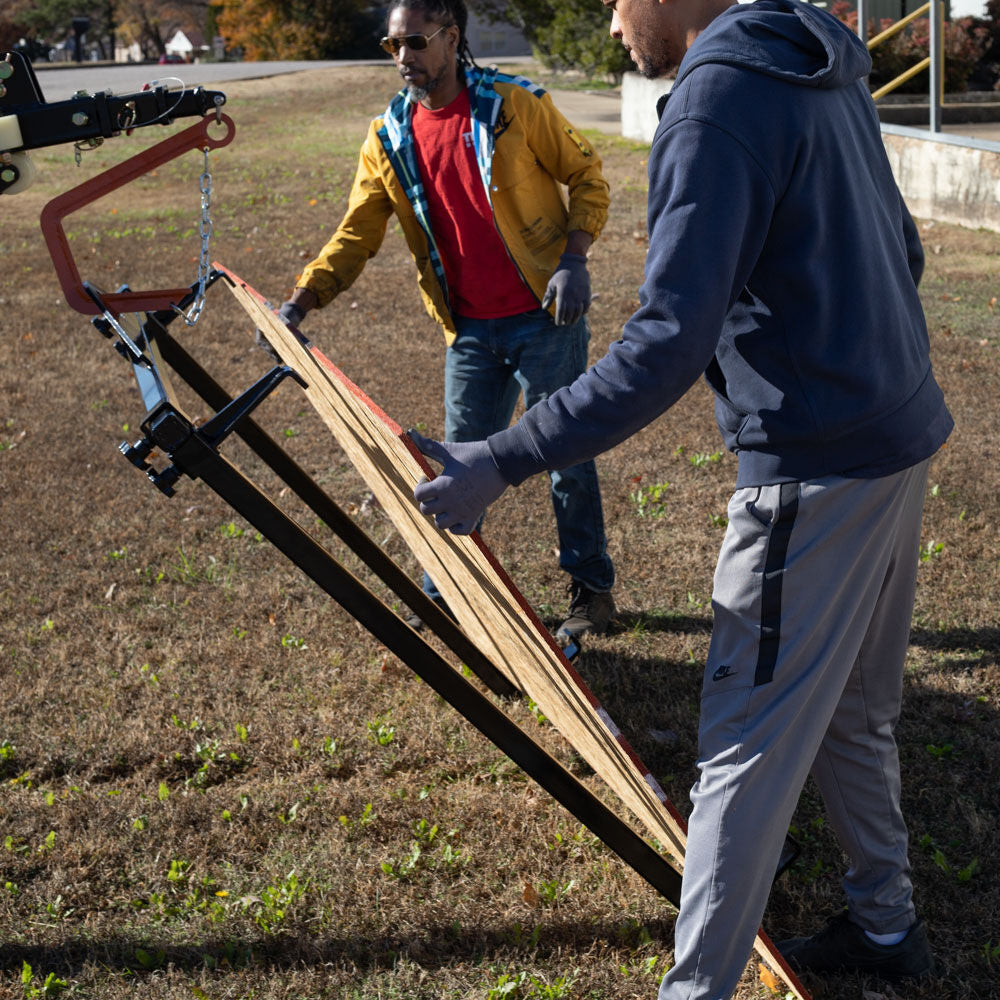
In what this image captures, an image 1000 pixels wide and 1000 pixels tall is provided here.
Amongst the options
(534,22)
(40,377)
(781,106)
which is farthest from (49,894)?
(534,22)

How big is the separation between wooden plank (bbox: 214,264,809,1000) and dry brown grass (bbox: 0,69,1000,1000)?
539 mm

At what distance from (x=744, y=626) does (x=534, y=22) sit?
2773 cm

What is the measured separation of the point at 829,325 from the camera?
2.04m

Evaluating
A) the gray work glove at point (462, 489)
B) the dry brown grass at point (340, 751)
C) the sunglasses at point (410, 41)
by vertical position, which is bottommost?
the dry brown grass at point (340, 751)

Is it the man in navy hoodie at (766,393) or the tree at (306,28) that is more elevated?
the tree at (306,28)

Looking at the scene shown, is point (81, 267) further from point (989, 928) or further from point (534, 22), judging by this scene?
point (534, 22)

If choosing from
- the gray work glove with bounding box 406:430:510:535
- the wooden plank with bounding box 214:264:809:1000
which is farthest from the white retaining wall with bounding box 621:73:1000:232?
the gray work glove with bounding box 406:430:510:535

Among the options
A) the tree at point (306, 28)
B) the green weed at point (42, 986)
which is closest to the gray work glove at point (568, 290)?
the green weed at point (42, 986)

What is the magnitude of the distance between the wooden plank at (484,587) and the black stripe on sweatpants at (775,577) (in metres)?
0.37

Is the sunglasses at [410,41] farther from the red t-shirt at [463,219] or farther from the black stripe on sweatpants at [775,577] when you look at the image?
the black stripe on sweatpants at [775,577]

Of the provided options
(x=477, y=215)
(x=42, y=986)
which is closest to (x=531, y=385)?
(x=477, y=215)

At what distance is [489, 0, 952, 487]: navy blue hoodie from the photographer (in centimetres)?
Result: 189

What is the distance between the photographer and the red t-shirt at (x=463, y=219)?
398 cm

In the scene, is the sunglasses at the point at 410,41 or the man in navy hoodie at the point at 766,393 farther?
the sunglasses at the point at 410,41
